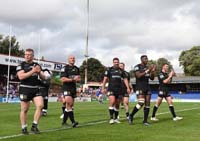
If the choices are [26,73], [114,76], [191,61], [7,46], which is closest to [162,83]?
[114,76]

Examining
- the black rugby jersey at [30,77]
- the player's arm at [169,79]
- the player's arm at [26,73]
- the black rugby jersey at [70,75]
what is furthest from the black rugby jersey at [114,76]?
the player's arm at [26,73]

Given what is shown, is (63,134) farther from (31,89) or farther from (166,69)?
(166,69)

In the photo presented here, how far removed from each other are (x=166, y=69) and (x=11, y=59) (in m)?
36.7

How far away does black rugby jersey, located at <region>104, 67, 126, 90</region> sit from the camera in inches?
508

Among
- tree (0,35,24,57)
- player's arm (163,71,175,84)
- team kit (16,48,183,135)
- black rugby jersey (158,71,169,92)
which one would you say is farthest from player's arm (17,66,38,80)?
tree (0,35,24,57)

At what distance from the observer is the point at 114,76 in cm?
1300

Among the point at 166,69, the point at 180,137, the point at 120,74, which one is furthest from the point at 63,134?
the point at 166,69

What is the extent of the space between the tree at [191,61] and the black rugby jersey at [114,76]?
254ft

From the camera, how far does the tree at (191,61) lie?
88938 millimetres

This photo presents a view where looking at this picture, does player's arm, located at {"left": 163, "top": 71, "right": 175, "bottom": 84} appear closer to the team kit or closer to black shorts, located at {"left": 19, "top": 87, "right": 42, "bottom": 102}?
the team kit

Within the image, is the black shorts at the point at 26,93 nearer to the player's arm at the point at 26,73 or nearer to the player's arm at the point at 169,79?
the player's arm at the point at 26,73

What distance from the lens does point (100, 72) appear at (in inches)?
4675

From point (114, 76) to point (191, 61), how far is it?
81.9 meters

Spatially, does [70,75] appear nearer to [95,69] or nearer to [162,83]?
[162,83]
